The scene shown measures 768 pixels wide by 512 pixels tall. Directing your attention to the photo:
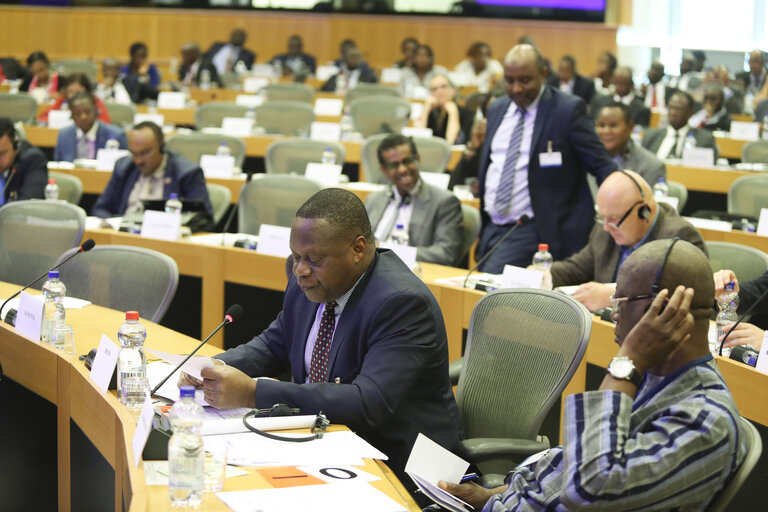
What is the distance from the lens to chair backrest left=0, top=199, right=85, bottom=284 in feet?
14.3

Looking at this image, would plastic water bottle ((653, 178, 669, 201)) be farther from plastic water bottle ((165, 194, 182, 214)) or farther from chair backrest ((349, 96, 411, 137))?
chair backrest ((349, 96, 411, 137))

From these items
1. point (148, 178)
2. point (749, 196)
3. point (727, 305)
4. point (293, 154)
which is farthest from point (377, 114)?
point (727, 305)

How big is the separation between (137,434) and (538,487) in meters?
0.86

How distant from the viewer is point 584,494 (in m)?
1.78

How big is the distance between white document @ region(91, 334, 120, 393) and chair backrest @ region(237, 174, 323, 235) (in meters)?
2.68

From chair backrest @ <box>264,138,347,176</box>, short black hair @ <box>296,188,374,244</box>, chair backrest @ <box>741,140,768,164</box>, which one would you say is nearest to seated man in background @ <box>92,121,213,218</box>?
chair backrest @ <box>264,138,347,176</box>

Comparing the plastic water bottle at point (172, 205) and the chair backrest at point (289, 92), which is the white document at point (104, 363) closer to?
the plastic water bottle at point (172, 205)

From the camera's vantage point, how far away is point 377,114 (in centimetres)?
905

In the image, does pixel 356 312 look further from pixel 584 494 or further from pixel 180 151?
pixel 180 151

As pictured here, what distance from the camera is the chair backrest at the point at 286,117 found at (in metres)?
8.94

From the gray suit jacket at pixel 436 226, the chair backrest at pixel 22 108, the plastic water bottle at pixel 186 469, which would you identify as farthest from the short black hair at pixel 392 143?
the chair backrest at pixel 22 108

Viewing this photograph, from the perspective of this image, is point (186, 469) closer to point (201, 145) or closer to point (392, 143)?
point (392, 143)

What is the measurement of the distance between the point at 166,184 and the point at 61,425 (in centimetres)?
312

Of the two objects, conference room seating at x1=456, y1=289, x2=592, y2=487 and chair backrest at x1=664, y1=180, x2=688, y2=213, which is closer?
conference room seating at x1=456, y1=289, x2=592, y2=487
